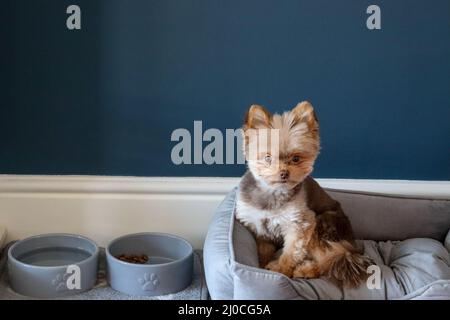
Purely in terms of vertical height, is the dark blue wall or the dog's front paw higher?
the dark blue wall

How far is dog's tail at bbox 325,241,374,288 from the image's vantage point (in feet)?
5.26

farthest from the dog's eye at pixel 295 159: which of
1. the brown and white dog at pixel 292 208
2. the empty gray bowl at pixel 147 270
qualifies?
the empty gray bowl at pixel 147 270

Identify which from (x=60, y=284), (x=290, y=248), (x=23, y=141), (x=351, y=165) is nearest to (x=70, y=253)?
(x=60, y=284)

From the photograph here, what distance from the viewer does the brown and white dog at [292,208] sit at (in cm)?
157

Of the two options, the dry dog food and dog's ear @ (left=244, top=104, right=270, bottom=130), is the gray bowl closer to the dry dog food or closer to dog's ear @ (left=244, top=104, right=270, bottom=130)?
the dry dog food

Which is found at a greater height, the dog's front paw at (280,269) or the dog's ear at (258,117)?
the dog's ear at (258,117)

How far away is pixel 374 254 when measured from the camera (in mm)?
1893

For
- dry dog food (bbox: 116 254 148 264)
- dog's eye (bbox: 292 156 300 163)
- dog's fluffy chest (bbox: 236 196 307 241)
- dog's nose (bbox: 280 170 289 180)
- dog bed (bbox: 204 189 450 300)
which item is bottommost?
dry dog food (bbox: 116 254 148 264)

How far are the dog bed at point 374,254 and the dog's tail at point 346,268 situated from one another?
0.07ft

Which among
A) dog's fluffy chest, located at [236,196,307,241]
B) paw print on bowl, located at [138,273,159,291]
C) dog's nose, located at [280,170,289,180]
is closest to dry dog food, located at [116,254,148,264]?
paw print on bowl, located at [138,273,159,291]

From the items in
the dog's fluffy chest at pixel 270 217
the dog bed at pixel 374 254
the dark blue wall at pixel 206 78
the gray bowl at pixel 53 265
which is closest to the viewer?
the dog bed at pixel 374 254

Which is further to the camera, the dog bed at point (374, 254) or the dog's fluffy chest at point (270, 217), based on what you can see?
the dog's fluffy chest at point (270, 217)

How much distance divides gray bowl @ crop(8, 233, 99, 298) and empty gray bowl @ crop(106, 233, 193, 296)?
0.23 feet

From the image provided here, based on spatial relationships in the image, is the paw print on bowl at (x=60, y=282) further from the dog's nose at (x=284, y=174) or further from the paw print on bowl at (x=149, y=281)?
the dog's nose at (x=284, y=174)
